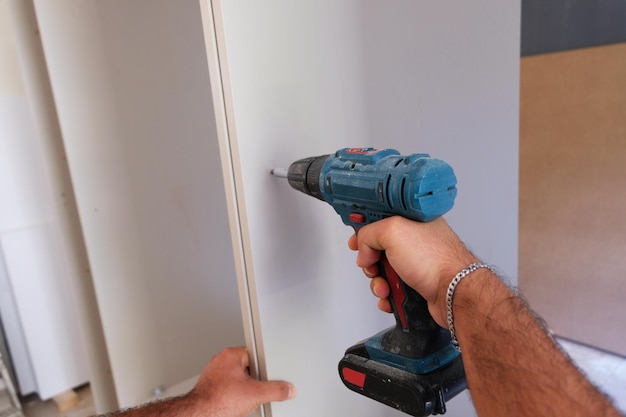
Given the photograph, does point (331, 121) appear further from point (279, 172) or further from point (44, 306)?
point (44, 306)

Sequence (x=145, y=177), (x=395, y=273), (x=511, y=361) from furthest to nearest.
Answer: (x=145, y=177), (x=395, y=273), (x=511, y=361)

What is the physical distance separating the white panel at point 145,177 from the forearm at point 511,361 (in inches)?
28.6

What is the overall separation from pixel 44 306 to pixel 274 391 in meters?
1.32

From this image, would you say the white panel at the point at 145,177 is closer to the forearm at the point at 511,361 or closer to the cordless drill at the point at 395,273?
the cordless drill at the point at 395,273

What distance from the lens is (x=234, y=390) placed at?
2.04ft

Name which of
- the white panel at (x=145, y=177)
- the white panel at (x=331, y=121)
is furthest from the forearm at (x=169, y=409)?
the white panel at (x=145, y=177)

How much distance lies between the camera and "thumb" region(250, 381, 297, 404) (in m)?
0.62

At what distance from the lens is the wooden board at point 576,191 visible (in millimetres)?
1584

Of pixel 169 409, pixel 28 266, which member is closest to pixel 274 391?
pixel 169 409

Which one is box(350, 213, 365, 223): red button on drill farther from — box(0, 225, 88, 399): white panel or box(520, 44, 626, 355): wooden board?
box(520, 44, 626, 355): wooden board

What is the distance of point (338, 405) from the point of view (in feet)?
2.42

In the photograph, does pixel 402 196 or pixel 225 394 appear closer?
pixel 402 196

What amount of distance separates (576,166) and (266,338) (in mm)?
1566

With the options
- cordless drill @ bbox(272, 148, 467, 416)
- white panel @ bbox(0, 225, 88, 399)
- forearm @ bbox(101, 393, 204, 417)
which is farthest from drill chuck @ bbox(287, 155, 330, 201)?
white panel @ bbox(0, 225, 88, 399)
